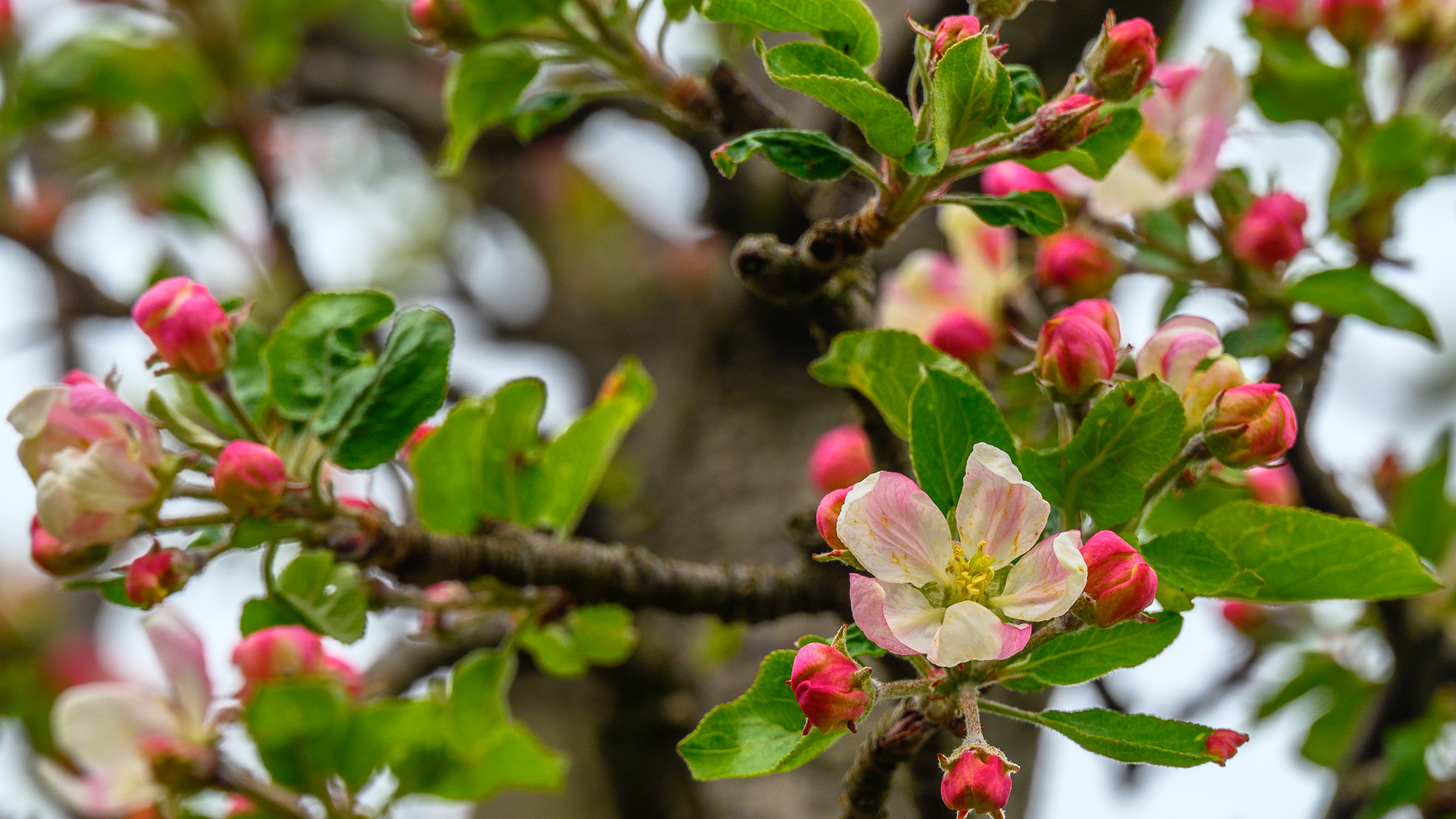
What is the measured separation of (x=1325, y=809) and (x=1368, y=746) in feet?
0.35

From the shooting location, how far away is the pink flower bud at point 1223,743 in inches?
24.5

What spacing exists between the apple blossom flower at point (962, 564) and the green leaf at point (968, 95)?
211 millimetres

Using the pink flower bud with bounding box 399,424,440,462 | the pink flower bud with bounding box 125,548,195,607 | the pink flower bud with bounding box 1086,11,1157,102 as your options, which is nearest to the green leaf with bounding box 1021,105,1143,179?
the pink flower bud with bounding box 1086,11,1157,102

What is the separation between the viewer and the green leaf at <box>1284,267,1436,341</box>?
103 centimetres

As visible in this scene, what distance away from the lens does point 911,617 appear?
0.65 meters

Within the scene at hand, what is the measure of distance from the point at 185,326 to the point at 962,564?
0.63m

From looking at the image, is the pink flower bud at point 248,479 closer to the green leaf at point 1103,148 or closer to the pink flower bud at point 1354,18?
the green leaf at point 1103,148

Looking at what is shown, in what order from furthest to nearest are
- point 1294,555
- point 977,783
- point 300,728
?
point 300,728, point 1294,555, point 977,783

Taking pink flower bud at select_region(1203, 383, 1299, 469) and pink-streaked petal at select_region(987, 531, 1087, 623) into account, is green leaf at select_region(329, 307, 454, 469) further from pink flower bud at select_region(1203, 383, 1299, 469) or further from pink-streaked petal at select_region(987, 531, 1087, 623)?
pink flower bud at select_region(1203, 383, 1299, 469)

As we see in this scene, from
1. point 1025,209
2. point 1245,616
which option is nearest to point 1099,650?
point 1025,209

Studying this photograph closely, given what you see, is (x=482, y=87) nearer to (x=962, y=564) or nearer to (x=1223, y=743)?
(x=962, y=564)

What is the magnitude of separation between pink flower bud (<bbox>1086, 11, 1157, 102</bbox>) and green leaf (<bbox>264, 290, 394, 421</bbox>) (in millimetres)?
582

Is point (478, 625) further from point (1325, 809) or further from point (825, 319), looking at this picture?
point (1325, 809)

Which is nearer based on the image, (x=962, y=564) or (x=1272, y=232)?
(x=962, y=564)
